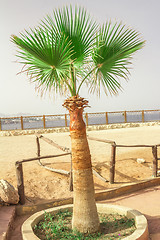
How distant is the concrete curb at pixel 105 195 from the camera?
536 centimetres

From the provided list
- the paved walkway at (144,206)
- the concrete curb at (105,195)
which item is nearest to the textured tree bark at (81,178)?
the paved walkway at (144,206)

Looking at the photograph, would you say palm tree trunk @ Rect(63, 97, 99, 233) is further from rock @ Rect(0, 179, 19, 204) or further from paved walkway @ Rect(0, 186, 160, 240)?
rock @ Rect(0, 179, 19, 204)

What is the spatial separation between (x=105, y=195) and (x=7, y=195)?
2.38 meters

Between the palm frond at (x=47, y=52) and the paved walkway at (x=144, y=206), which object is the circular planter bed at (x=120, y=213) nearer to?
the paved walkway at (x=144, y=206)

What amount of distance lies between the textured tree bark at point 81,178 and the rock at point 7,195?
6.18 ft

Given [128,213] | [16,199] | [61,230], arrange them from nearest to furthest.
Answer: [61,230] < [128,213] < [16,199]

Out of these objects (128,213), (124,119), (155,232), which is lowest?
(155,232)

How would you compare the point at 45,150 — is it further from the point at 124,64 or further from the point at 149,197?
the point at 124,64

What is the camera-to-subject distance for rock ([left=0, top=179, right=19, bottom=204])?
17.0ft

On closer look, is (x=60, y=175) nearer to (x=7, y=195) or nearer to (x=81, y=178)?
(x=7, y=195)

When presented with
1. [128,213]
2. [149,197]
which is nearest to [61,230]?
[128,213]

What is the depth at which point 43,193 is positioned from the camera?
20.0ft

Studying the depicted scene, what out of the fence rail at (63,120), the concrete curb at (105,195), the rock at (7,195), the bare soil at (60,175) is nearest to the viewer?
the rock at (7,195)

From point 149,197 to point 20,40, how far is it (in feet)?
15.7
